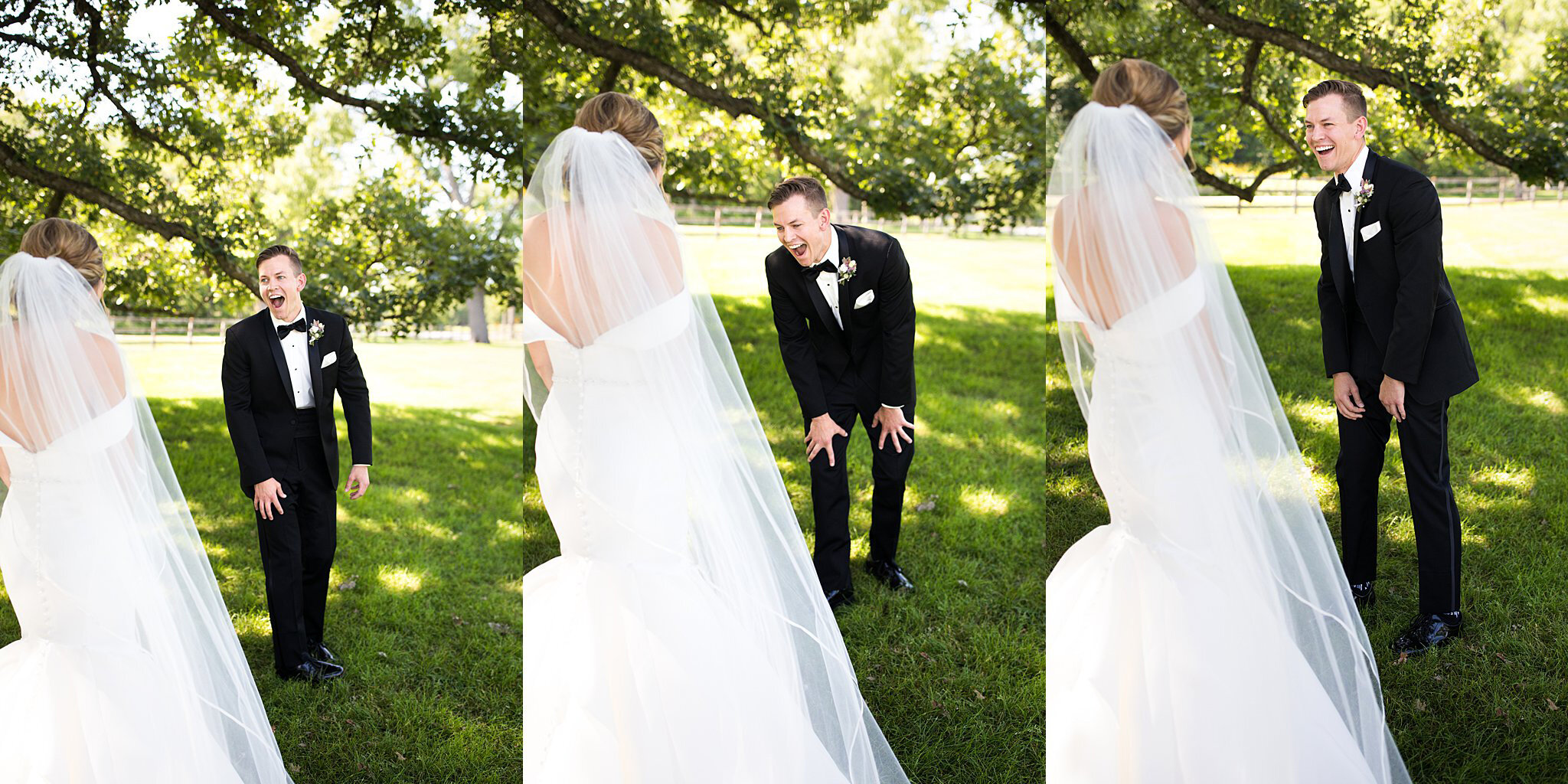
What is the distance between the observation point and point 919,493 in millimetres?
3914

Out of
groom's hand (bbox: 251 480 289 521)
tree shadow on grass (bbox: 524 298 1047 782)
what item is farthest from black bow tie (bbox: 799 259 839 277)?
groom's hand (bbox: 251 480 289 521)

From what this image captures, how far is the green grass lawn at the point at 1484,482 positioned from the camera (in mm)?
3127

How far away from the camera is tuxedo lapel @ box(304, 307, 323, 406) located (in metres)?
3.72

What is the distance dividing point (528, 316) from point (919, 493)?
1.65 m

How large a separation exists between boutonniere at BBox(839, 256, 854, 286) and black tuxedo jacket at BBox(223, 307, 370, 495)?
77.0 inches

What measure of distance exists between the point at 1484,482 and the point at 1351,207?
1079mm

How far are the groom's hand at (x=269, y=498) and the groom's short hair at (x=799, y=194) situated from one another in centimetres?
215

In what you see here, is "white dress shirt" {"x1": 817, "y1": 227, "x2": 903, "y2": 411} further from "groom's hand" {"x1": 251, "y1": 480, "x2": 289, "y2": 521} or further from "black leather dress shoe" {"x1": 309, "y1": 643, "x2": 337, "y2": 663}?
"black leather dress shoe" {"x1": 309, "y1": 643, "x2": 337, "y2": 663}

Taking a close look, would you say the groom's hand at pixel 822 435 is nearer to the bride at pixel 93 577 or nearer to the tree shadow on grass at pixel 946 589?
the tree shadow on grass at pixel 946 589

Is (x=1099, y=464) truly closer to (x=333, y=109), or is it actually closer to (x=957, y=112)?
(x=957, y=112)

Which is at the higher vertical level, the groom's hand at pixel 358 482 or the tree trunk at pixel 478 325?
the tree trunk at pixel 478 325

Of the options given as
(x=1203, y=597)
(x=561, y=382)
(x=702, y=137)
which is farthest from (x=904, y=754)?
(x=702, y=137)

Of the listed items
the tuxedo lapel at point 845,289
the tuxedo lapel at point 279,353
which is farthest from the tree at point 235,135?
the tuxedo lapel at point 845,289

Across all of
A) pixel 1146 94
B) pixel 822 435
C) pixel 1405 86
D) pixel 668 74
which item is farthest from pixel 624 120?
pixel 1405 86
